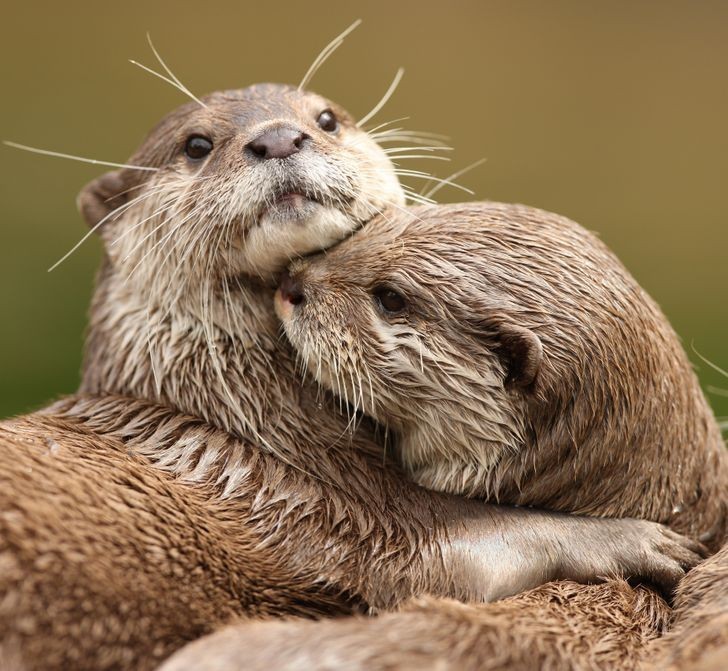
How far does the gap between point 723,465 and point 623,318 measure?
64 centimetres

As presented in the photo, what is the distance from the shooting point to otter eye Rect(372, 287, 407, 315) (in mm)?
3098

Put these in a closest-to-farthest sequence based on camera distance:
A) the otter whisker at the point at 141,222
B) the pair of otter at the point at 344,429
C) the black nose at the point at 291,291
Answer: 1. the pair of otter at the point at 344,429
2. the black nose at the point at 291,291
3. the otter whisker at the point at 141,222

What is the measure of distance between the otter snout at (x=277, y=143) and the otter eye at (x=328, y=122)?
39 centimetres

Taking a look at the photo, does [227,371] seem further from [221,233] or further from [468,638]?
[468,638]

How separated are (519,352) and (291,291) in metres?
0.67

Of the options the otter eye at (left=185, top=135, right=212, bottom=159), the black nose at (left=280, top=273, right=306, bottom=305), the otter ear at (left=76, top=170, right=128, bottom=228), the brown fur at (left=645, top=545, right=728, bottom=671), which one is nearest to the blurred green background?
the otter ear at (left=76, top=170, right=128, bottom=228)

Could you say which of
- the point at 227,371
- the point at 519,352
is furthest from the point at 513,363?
the point at 227,371

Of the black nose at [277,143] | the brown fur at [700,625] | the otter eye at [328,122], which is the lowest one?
the brown fur at [700,625]

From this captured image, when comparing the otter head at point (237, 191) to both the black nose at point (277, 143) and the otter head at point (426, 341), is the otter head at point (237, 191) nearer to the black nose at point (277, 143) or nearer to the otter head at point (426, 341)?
the black nose at point (277, 143)

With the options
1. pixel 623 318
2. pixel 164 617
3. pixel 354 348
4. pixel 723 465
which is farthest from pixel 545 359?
pixel 164 617

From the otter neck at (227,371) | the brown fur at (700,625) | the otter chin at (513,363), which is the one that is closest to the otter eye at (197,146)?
the otter neck at (227,371)

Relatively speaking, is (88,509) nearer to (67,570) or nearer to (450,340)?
(67,570)

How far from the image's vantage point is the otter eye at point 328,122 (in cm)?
359

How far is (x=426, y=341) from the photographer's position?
3.02m
